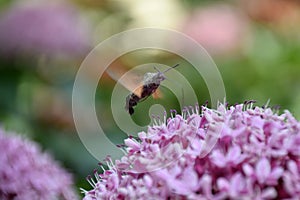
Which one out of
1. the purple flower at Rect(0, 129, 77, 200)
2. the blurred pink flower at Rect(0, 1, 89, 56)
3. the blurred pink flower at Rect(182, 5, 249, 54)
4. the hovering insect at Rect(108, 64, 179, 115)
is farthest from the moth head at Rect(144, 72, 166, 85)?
the blurred pink flower at Rect(182, 5, 249, 54)

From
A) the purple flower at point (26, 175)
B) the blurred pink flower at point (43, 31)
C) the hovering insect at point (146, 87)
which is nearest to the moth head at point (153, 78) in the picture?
the hovering insect at point (146, 87)

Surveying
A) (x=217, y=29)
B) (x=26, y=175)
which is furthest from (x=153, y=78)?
(x=217, y=29)

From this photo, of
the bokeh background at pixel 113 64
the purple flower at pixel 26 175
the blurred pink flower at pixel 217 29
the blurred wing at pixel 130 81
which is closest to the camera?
the blurred wing at pixel 130 81

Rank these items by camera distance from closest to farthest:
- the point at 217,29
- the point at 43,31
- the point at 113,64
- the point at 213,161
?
the point at 213,161, the point at 113,64, the point at 43,31, the point at 217,29

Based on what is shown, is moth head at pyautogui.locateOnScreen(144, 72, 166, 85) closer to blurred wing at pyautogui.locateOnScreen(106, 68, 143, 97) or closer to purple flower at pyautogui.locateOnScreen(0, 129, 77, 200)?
blurred wing at pyautogui.locateOnScreen(106, 68, 143, 97)

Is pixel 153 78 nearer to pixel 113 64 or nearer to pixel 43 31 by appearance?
pixel 113 64

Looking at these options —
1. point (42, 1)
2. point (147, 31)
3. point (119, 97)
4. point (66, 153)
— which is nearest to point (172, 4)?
point (147, 31)

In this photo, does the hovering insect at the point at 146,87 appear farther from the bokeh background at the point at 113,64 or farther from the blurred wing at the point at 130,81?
the bokeh background at the point at 113,64
